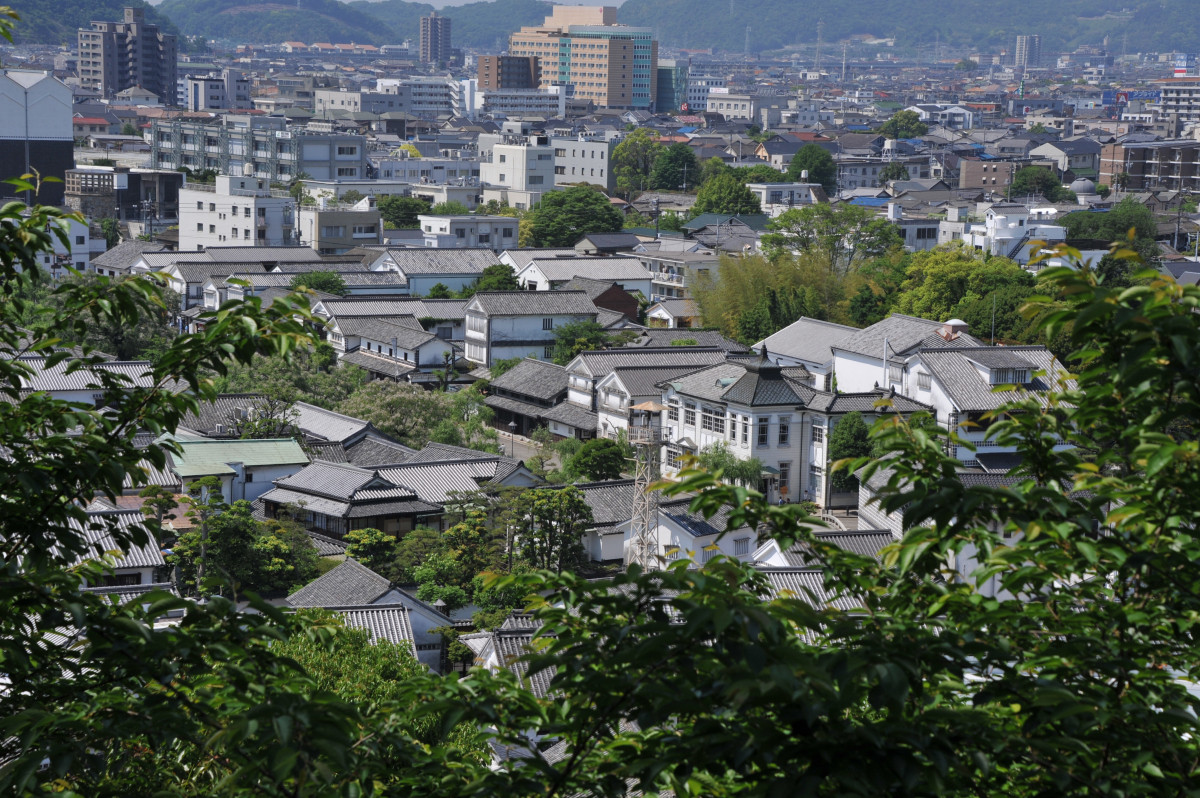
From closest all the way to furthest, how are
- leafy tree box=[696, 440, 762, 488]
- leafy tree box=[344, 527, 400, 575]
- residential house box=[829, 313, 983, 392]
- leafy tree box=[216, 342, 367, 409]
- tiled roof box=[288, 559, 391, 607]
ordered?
tiled roof box=[288, 559, 391, 607] → leafy tree box=[344, 527, 400, 575] → leafy tree box=[696, 440, 762, 488] → leafy tree box=[216, 342, 367, 409] → residential house box=[829, 313, 983, 392]

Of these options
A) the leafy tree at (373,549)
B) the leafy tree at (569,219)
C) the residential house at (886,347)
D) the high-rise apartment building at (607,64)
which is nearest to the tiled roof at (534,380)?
the residential house at (886,347)

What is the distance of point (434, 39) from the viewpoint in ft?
457

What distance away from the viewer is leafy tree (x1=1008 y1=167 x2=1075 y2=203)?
45594 mm

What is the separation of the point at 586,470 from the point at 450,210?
75.5 feet

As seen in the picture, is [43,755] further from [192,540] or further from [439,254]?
[439,254]

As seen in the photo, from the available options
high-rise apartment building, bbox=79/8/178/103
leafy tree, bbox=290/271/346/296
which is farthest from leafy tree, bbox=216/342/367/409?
high-rise apartment building, bbox=79/8/178/103

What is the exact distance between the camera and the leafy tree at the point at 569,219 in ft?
113

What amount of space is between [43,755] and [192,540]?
9.73 m

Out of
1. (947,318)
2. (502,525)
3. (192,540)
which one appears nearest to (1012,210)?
(947,318)

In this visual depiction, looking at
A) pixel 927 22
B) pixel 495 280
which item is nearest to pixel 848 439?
pixel 495 280

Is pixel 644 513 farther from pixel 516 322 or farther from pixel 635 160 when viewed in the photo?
pixel 635 160

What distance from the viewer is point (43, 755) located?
2.18 meters

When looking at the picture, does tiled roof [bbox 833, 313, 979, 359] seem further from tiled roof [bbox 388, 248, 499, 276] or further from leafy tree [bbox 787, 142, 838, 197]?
leafy tree [bbox 787, 142, 838, 197]

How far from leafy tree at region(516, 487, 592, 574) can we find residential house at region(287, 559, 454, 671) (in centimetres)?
145
